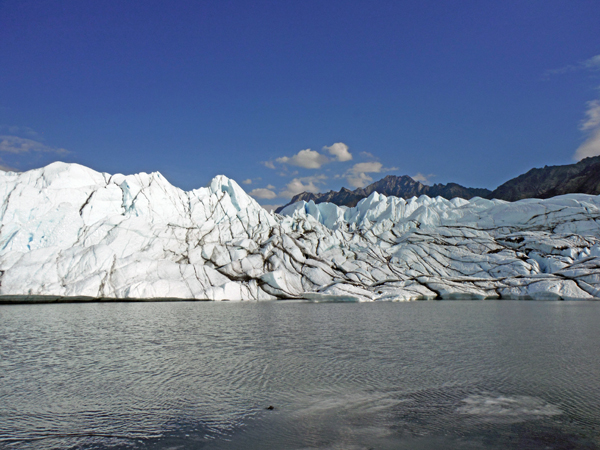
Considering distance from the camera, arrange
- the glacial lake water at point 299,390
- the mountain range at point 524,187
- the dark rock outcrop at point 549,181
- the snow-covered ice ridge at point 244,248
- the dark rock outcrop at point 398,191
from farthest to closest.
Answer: the dark rock outcrop at point 398,191
the dark rock outcrop at point 549,181
the mountain range at point 524,187
the snow-covered ice ridge at point 244,248
the glacial lake water at point 299,390

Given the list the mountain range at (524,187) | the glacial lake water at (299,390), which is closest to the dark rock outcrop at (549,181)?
the mountain range at (524,187)

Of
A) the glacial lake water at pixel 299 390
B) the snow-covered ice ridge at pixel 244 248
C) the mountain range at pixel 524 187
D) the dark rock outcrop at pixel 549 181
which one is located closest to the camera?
the glacial lake water at pixel 299 390

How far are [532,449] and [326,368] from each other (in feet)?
18.2

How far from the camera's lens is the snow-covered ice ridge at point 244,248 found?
3559 centimetres

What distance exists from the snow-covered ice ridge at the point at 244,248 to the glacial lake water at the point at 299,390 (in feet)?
68.6

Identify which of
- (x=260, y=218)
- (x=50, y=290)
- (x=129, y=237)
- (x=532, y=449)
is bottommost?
(x=532, y=449)

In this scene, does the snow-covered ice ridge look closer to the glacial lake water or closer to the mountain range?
the glacial lake water

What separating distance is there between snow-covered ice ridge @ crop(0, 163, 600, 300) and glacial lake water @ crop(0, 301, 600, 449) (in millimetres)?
20908

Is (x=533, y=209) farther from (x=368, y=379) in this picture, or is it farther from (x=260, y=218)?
(x=368, y=379)

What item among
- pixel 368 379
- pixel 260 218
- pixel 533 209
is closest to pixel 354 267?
pixel 260 218

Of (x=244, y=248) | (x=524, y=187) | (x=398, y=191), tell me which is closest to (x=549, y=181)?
(x=524, y=187)

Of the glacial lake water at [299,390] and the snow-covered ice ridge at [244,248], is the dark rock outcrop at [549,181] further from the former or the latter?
the glacial lake water at [299,390]

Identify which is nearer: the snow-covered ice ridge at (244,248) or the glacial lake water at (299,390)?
the glacial lake water at (299,390)

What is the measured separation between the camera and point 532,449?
5508 mm
